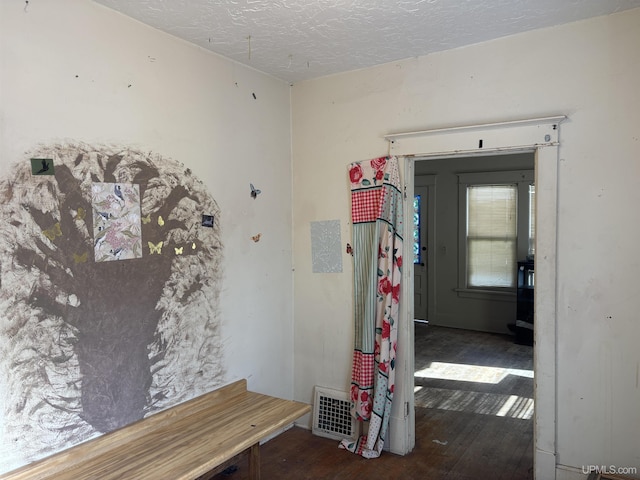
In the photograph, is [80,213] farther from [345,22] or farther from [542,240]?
[542,240]

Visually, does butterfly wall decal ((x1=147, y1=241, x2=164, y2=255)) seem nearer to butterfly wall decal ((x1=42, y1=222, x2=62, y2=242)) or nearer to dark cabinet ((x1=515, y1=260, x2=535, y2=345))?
butterfly wall decal ((x1=42, y1=222, x2=62, y2=242))

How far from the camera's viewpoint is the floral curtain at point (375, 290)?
3.17 meters

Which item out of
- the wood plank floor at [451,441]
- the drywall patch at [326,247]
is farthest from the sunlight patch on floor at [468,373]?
the drywall patch at [326,247]

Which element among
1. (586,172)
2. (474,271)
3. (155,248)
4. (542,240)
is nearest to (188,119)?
(155,248)

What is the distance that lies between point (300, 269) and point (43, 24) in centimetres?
228

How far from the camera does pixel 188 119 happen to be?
2828 mm

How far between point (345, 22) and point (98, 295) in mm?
1938

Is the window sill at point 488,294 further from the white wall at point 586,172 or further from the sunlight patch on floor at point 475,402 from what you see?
the white wall at point 586,172

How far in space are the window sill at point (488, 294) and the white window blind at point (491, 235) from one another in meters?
0.08

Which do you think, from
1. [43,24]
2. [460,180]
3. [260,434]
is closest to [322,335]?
[260,434]

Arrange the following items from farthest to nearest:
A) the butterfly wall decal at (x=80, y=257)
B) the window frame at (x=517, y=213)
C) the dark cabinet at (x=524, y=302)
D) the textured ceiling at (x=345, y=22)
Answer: the window frame at (x=517, y=213)
the dark cabinet at (x=524, y=302)
the textured ceiling at (x=345, y=22)
the butterfly wall decal at (x=80, y=257)

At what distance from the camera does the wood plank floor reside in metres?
3.01

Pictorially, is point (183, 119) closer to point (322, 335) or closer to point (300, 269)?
point (300, 269)

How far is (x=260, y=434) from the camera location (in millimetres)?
2434
